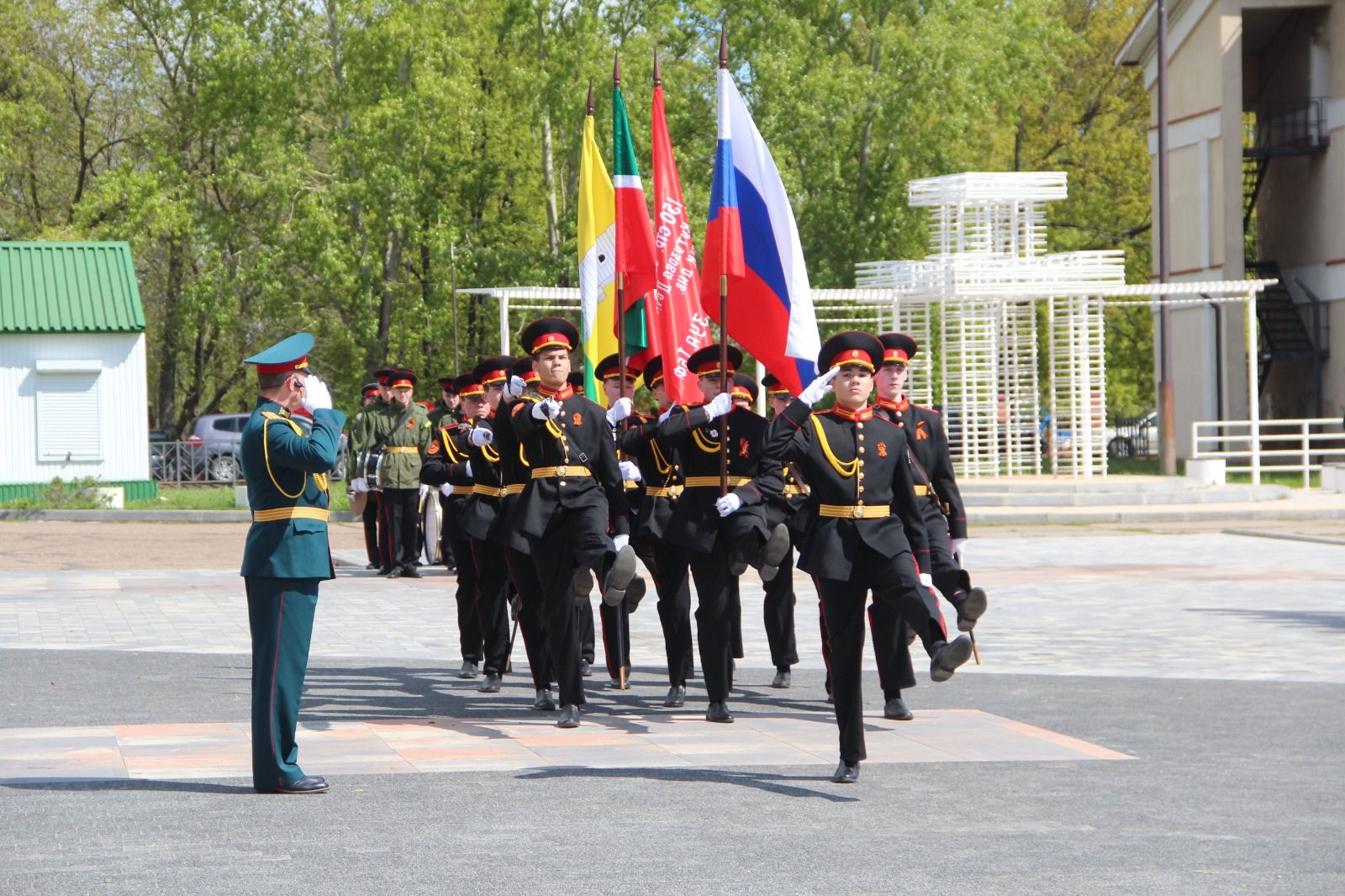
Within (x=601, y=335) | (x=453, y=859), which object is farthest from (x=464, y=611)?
(x=453, y=859)

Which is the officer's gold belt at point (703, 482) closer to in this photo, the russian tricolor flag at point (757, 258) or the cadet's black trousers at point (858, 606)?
the russian tricolor flag at point (757, 258)

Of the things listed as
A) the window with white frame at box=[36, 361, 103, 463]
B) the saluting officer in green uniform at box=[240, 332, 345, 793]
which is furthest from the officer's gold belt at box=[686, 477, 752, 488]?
the window with white frame at box=[36, 361, 103, 463]

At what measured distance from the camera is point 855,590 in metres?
8.29

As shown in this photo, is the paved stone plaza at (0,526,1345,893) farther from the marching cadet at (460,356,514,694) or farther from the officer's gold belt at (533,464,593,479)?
the officer's gold belt at (533,464,593,479)

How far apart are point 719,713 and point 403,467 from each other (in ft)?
29.7

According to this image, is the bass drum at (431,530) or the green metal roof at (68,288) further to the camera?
the green metal roof at (68,288)

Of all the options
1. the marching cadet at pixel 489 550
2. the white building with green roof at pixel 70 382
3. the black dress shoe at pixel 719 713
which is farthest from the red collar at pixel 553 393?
the white building with green roof at pixel 70 382

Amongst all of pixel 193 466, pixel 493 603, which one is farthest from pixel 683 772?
pixel 193 466

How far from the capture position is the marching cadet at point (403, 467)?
18.2 meters

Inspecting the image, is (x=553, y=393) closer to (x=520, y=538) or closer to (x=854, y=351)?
(x=520, y=538)

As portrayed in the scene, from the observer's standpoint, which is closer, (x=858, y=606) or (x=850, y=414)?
(x=858, y=606)

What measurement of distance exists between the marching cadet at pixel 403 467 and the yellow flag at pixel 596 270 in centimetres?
583

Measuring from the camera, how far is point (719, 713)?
388 inches

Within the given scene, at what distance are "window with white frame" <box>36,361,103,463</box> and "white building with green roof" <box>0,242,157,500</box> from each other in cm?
1
